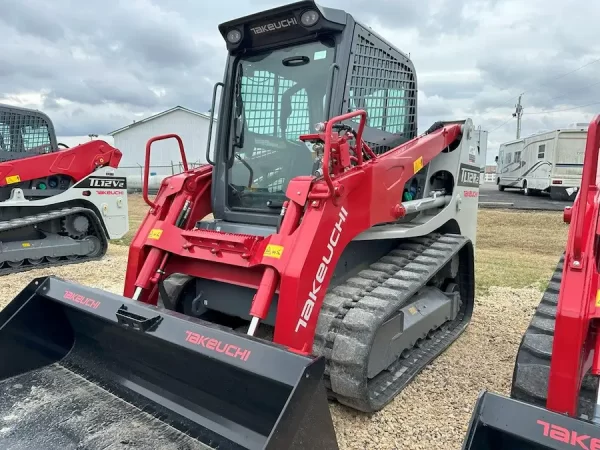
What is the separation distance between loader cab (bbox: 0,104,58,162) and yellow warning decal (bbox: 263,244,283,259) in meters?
6.63

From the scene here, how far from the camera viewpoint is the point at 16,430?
2549mm

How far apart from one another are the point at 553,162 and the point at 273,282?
17.9 m

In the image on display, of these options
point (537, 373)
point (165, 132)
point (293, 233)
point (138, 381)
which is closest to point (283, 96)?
point (293, 233)

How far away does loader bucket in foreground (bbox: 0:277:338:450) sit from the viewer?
2145 millimetres

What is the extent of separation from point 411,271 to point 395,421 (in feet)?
3.38

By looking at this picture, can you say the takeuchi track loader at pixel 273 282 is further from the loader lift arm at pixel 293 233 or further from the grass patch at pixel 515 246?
the grass patch at pixel 515 246

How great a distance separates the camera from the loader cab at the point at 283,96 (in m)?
3.46

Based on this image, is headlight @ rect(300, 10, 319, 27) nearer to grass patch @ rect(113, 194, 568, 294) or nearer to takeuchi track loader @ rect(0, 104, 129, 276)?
grass patch @ rect(113, 194, 568, 294)

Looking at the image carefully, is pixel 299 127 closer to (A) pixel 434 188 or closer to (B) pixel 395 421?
(A) pixel 434 188

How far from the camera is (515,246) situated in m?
10.2

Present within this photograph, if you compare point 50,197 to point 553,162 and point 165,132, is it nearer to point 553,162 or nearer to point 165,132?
point 553,162

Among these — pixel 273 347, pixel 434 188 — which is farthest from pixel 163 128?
pixel 273 347

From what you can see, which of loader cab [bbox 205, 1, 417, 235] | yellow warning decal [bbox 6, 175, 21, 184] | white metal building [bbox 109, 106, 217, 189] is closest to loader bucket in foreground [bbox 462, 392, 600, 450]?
loader cab [bbox 205, 1, 417, 235]

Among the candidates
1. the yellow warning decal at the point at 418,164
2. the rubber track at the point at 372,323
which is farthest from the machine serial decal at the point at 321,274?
the yellow warning decal at the point at 418,164
